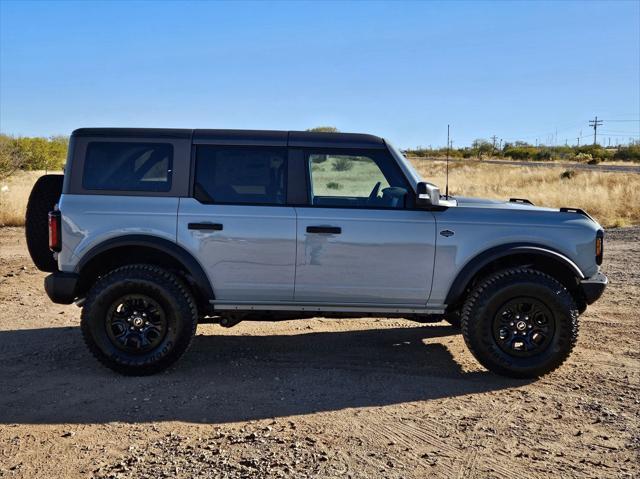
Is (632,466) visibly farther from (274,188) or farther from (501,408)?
(274,188)

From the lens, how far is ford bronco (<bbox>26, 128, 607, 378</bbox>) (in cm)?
536

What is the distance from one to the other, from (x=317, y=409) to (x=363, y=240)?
1.41 meters

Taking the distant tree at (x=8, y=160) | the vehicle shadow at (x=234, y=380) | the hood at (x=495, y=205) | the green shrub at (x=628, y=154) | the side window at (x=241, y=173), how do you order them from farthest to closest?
the green shrub at (x=628, y=154) < the distant tree at (x=8, y=160) < the hood at (x=495, y=205) < the side window at (x=241, y=173) < the vehicle shadow at (x=234, y=380)

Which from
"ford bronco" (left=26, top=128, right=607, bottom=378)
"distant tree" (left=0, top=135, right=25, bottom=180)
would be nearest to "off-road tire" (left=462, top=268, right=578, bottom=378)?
"ford bronco" (left=26, top=128, right=607, bottom=378)

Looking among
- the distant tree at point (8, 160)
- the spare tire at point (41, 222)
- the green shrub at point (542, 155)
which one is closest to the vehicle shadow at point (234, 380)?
the spare tire at point (41, 222)

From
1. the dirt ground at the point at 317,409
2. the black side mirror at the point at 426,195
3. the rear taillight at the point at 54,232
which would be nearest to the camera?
the dirt ground at the point at 317,409

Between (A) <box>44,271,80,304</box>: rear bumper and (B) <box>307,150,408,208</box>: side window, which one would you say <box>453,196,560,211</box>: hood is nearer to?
(B) <box>307,150,408,208</box>: side window

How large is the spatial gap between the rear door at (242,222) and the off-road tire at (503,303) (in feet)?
5.15

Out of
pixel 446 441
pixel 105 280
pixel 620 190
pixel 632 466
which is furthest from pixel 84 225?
pixel 620 190

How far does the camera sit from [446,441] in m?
4.20

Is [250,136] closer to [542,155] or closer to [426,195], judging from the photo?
[426,195]

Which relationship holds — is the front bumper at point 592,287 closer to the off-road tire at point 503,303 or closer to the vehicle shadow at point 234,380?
the off-road tire at point 503,303

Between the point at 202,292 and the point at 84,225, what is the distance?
110 cm

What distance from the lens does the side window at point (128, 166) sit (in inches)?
215
